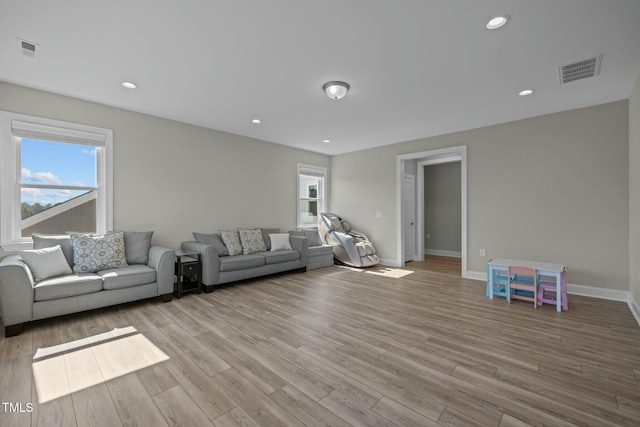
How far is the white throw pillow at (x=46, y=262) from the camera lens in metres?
2.95

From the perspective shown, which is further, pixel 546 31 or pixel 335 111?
pixel 335 111

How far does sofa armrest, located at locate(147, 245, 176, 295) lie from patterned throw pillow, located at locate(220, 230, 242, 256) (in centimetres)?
111

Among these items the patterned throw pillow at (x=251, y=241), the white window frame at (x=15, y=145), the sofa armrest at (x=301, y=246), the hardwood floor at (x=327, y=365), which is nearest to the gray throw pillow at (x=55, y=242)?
the white window frame at (x=15, y=145)

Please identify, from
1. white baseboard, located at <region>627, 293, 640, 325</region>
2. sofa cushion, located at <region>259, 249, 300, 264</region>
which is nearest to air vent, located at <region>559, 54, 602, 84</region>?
white baseboard, located at <region>627, 293, 640, 325</region>

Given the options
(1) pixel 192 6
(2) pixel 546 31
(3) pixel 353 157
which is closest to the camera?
(1) pixel 192 6

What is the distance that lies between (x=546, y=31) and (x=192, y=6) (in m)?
2.80

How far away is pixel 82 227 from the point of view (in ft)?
12.6

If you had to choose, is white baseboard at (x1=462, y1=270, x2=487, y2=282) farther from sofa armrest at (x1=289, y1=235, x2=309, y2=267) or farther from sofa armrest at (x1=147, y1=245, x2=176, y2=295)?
sofa armrest at (x1=147, y1=245, x2=176, y2=295)

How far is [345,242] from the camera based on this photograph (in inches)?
234

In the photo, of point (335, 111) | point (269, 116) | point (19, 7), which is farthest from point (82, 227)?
point (335, 111)

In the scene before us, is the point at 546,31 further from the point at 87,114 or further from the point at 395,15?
the point at 87,114

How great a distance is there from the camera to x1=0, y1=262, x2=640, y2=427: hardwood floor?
1.66 meters

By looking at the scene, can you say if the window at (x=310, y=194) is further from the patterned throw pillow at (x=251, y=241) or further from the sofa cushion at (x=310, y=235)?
the patterned throw pillow at (x=251, y=241)

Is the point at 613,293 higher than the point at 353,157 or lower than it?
lower
